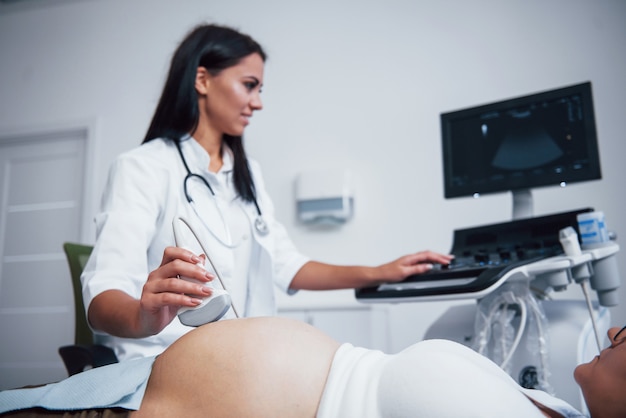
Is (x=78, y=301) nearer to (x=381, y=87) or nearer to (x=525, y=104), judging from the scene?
(x=525, y=104)

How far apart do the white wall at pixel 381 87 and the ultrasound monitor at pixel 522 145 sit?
26.4 inches

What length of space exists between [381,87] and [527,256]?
1.41m

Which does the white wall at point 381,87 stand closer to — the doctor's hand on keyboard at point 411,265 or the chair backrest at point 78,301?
the doctor's hand on keyboard at point 411,265

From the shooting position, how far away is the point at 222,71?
146 centimetres

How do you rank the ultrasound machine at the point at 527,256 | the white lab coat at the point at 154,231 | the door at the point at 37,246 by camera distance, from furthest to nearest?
the door at the point at 37,246, the ultrasound machine at the point at 527,256, the white lab coat at the point at 154,231

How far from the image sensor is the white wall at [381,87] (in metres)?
2.17

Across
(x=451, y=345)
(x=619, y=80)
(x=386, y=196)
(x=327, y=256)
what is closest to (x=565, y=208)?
(x=619, y=80)

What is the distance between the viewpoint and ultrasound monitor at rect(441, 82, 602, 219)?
141cm

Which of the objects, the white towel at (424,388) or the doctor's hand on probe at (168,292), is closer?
the white towel at (424,388)

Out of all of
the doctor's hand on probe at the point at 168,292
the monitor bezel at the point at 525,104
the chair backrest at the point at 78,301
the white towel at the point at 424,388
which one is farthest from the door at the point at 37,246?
the white towel at the point at 424,388

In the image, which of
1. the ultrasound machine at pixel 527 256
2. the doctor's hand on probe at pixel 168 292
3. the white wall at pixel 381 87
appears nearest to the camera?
the doctor's hand on probe at pixel 168 292

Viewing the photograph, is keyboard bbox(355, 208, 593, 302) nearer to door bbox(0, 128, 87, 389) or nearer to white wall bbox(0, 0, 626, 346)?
white wall bbox(0, 0, 626, 346)

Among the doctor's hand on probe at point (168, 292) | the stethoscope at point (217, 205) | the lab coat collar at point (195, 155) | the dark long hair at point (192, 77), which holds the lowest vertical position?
the doctor's hand on probe at point (168, 292)

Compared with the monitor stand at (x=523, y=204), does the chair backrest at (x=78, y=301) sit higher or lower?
lower
